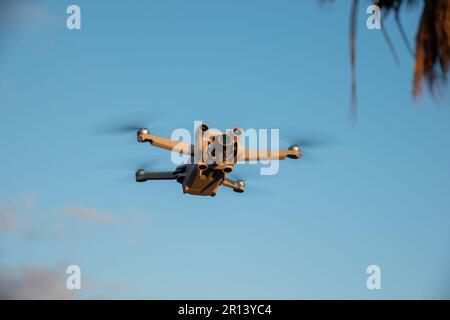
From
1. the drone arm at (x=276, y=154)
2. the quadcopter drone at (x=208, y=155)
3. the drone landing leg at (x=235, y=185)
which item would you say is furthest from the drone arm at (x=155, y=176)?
the drone arm at (x=276, y=154)

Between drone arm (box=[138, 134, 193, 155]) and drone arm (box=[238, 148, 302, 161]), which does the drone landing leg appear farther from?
drone arm (box=[138, 134, 193, 155])

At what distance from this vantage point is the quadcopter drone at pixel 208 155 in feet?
125

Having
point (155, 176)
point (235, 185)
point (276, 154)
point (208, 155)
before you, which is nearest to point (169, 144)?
point (208, 155)

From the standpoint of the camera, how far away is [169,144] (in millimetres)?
42031

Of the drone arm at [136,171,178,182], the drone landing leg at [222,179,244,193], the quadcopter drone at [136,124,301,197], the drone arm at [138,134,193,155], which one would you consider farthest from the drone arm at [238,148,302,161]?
the drone arm at [136,171,178,182]

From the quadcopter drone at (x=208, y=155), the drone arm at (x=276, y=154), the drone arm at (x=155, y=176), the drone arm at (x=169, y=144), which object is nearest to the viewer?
the quadcopter drone at (x=208, y=155)

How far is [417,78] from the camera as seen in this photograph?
8758mm

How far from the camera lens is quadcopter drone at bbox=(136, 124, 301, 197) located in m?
38.0

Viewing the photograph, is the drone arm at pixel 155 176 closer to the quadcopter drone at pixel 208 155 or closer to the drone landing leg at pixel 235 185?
the quadcopter drone at pixel 208 155

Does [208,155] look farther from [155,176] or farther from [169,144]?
[155,176]

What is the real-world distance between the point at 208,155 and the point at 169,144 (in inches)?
179
